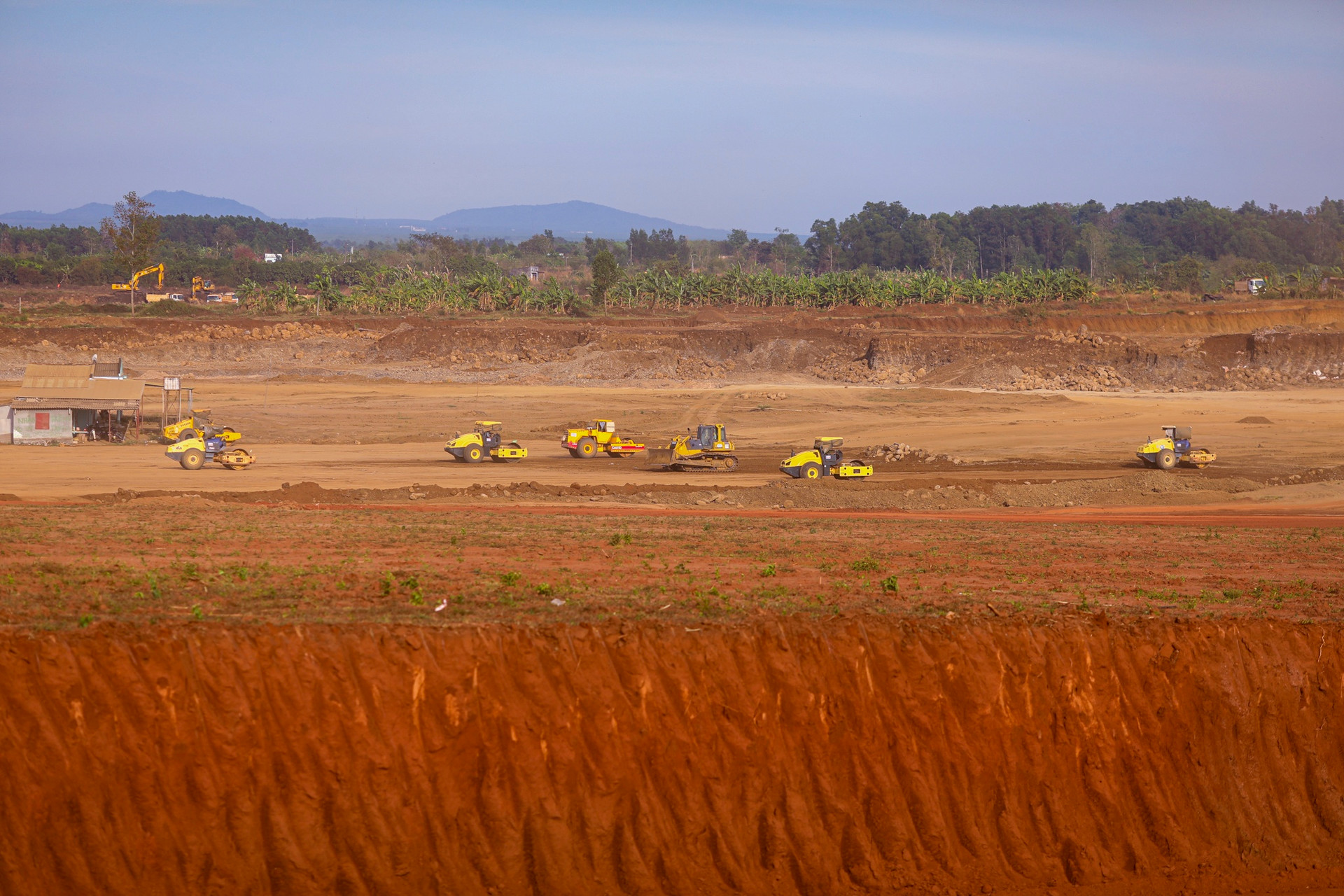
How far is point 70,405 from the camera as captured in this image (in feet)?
118

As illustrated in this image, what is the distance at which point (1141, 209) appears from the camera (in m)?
159

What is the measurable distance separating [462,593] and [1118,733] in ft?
22.9

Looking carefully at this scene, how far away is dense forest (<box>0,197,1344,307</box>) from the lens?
81.6 metres

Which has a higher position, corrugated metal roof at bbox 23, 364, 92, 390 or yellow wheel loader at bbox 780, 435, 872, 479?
corrugated metal roof at bbox 23, 364, 92, 390

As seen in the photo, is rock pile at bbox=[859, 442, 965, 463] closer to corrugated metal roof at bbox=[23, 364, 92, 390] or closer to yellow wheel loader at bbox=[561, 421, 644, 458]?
yellow wheel loader at bbox=[561, 421, 644, 458]

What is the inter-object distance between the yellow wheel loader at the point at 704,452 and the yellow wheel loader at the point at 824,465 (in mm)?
2796

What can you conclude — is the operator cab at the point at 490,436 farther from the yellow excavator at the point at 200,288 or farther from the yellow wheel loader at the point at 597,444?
the yellow excavator at the point at 200,288

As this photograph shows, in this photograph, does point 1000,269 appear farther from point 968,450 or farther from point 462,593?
point 462,593

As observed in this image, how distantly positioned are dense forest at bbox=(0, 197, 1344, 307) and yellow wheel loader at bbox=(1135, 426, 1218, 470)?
4437 centimetres

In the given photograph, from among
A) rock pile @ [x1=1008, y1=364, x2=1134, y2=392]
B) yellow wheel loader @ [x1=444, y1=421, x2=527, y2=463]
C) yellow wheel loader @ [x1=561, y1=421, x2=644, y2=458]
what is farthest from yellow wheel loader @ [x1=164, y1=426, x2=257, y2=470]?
rock pile @ [x1=1008, y1=364, x2=1134, y2=392]

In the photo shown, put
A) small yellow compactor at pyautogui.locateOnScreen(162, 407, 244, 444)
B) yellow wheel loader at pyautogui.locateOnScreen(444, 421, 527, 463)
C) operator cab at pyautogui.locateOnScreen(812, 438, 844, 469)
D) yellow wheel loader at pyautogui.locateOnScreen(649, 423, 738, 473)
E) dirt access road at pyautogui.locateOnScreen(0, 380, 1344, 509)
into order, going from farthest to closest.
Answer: yellow wheel loader at pyautogui.locateOnScreen(444, 421, 527, 463), small yellow compactor at pyautogui.locateOnScreen(162, 407, 244, 444), yellow wheel loader at pyautogui.locateOnScreen(649, 423, 738, 473), operator cab at pyautogui.locateOnScreen(812, 438, 844, 469), dirt access road at pyautogui.locateOnScreen(0, 380, 1344, 509)

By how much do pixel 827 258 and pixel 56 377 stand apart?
378ft

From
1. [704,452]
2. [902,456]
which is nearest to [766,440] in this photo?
→ [902,456]

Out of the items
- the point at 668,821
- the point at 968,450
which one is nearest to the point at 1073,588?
the point at 668,821
